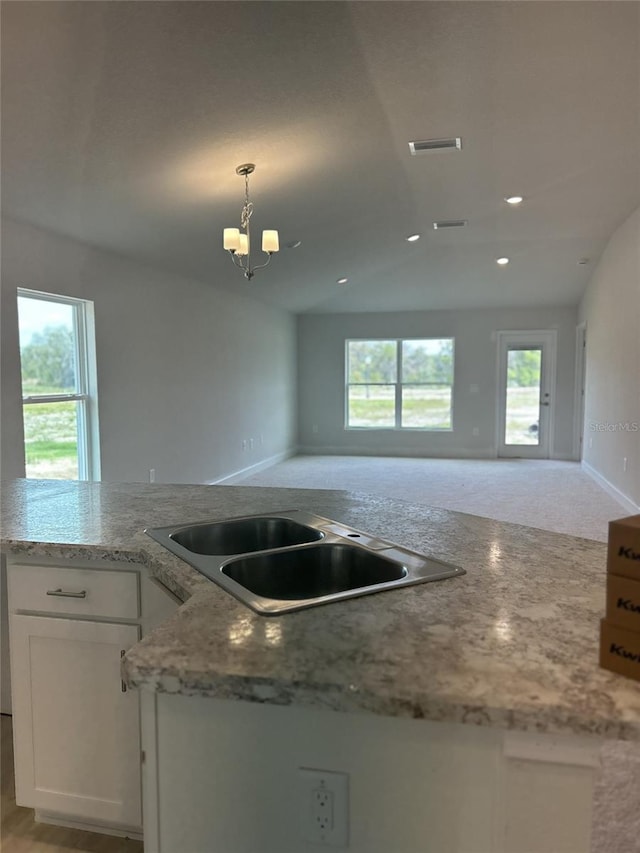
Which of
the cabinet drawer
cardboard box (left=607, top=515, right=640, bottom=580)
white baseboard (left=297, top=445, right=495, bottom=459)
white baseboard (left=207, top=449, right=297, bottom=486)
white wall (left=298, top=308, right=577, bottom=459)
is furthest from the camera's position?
white baseboard (left=297, top=445, right=495, bottom=459)

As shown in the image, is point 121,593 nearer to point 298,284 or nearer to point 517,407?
point 298,284

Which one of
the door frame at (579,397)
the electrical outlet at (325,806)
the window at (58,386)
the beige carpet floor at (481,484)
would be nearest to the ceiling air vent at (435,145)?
the window at (58,386)

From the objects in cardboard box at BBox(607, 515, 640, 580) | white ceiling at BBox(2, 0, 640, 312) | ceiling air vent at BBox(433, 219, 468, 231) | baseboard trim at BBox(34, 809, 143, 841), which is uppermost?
ceiling air vent at BBox(433, 219, 468, 231)

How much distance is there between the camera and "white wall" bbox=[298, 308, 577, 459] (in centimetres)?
864

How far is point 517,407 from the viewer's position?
29.3 feet

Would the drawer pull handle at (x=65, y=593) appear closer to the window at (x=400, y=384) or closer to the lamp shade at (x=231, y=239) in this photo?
the lamp shade at (x=231, y=239)

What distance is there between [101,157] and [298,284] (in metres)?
4.32

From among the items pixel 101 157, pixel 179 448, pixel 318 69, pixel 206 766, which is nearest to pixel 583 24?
pixel 318 69

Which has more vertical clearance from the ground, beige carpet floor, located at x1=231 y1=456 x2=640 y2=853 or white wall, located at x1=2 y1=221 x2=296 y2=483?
white wall, located at x1=2 y1=221 x2=296 y2=483

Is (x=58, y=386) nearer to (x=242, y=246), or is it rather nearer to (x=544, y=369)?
(x=242, y=246)

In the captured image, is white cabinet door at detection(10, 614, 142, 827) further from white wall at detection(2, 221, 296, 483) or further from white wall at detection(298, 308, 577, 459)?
white wall at detection(298, 308, 577, 459)

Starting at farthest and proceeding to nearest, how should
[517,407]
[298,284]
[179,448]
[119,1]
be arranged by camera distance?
1. [517,407]
2. [298,284]
3. [179,448]
4. [119,1]

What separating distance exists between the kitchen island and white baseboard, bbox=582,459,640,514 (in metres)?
4.75

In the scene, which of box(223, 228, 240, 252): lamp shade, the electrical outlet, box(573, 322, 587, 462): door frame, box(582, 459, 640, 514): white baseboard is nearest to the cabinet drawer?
the electrical outlet
